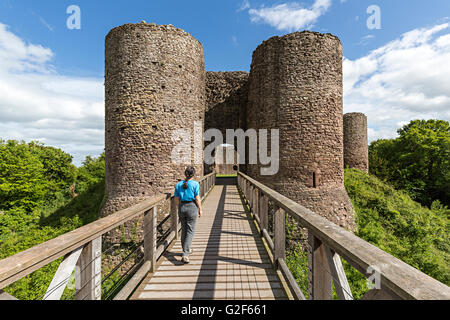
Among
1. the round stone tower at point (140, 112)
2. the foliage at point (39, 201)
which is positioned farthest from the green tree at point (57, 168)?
the round stone tower at point (140, 112)

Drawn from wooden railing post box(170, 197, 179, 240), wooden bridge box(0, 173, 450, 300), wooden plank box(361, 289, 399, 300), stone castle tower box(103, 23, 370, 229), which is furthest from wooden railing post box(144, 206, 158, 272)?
stone castle tower box(103, 23, 370, 229)

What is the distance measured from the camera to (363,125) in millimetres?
19000

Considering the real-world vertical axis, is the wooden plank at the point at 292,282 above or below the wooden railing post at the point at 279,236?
below

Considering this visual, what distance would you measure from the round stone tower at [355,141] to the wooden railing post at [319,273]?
1931cm

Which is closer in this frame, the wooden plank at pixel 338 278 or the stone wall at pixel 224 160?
the wooden plank at pixel 338 278

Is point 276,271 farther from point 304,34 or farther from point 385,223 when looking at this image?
point 385,223

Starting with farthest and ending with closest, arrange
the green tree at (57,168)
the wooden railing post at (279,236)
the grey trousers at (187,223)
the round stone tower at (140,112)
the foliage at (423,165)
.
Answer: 1. the green tree at (57,168)
2. the foliage at (423,165)
3. the round stone tower at (140,112)
4. the grey trousers at (187,223)
5. the wooden railing post at (279,236)

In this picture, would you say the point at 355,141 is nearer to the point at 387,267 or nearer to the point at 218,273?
the point at 218,273

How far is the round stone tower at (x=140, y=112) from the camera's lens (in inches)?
379

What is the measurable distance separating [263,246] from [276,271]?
94cm

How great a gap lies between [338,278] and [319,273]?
1.11 feet

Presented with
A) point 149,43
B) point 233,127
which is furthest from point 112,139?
point 233,127

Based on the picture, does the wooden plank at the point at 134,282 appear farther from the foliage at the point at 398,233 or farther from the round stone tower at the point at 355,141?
the round stone tower at the point at 355,141
